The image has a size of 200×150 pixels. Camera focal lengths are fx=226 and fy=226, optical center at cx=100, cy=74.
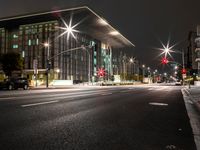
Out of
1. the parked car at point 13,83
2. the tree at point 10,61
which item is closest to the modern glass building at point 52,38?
the tree at point 10,61

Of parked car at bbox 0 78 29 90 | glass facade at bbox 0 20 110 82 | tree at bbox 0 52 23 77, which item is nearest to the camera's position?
parked car at bbox 0 78 29 90

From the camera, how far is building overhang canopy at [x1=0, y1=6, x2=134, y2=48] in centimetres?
7494

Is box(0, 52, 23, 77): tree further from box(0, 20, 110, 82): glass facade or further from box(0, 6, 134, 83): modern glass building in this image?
box(0, 20, 110, 82): glass facade

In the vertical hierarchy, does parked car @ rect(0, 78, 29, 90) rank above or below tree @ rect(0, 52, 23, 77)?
below

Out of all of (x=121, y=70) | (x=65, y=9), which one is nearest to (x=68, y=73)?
(x=65, y=9)

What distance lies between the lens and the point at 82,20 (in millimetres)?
82500

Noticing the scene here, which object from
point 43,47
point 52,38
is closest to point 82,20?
point 52,38

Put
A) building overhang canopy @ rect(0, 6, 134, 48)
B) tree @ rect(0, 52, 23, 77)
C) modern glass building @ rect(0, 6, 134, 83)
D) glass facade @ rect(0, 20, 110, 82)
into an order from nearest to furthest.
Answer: tree @ rect(0, 52, 23, 77) → building overhang canopy @ rect(0, 6, 134, 48) → modern glass building @ rect(0, 6, 134, 83) → glass facade @ rect(0, 20, 110, 82)

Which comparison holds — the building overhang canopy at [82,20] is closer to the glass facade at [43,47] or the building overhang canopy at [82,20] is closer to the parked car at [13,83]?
the glass facade at [43,47]

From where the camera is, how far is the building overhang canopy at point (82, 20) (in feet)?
246

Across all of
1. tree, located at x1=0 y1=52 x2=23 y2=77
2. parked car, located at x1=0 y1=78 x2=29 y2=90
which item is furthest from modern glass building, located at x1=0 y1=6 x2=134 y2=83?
parked car, located at x1=0 y1=78 x2=29 y2=90

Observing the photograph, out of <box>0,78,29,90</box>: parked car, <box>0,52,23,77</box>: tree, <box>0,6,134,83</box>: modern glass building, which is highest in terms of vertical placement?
<box>0,6,134,83</box>: modern glass building

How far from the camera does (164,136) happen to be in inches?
193

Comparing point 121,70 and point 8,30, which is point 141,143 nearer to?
point 8,30
